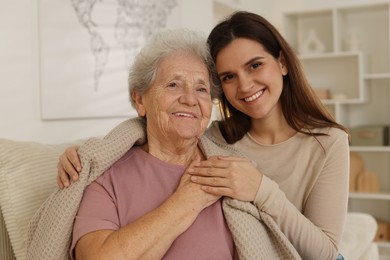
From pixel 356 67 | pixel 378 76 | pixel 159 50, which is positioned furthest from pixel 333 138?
pixel 356 67

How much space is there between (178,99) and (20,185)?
23.2 inches

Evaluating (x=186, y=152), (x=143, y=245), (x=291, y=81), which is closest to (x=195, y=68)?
(x=186, y=152)

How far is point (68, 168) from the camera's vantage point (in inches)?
63.6

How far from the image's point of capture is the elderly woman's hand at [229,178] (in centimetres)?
160

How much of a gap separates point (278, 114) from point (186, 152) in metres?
0.42

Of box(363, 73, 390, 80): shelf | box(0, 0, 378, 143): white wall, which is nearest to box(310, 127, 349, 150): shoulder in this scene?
box(0, 0, 378, 143): white wall

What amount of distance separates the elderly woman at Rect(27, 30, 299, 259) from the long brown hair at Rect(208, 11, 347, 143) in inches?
6.9

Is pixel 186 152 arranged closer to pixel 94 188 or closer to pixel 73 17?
pixel 94 188

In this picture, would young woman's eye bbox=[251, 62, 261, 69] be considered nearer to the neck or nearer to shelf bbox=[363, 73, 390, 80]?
the neck

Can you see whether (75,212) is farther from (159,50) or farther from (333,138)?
(333,138)

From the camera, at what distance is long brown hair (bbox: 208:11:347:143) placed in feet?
6.26

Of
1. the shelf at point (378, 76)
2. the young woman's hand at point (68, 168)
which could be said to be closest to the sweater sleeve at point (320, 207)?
the young woman's hand at point (68, 168)

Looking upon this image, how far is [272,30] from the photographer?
191cm

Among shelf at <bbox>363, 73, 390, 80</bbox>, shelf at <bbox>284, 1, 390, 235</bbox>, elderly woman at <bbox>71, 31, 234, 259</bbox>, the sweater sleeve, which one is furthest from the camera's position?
shelf at <bbox>284, 1, 390, 235</bbox>
